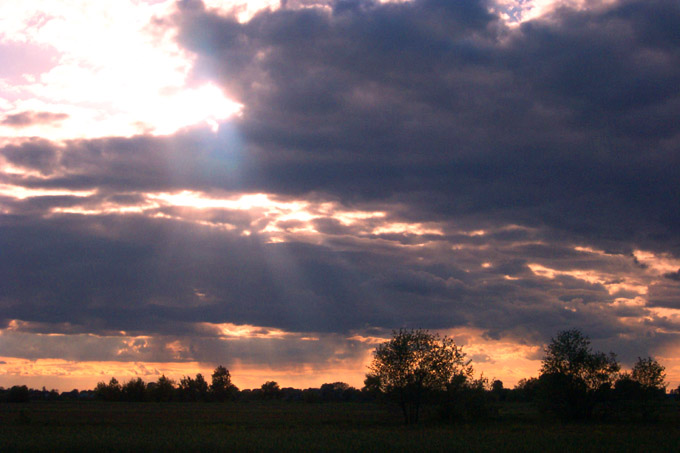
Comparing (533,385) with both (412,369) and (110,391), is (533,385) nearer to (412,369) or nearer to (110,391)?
(412,369)

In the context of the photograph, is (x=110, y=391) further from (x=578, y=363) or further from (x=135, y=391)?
(x=578, y=363)

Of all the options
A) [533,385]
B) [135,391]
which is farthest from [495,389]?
[135,391]

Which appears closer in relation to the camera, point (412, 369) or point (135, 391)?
point (412, 369)

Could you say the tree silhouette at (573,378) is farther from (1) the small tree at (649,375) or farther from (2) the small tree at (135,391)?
(2) the small tree at (135,391)

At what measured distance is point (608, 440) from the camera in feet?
161

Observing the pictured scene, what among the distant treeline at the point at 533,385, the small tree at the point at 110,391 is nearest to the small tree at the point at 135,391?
the small tree at the point at 110,391

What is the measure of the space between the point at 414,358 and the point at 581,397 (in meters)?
23.9

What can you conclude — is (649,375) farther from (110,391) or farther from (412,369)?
(110,391)

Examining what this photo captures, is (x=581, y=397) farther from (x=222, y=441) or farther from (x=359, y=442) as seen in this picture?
(x=222, y=441)

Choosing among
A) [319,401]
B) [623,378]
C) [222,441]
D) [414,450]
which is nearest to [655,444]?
[414,450]

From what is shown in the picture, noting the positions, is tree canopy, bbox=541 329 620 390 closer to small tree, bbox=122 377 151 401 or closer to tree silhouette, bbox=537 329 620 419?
tree silhouette, bbox=537 329 620 419

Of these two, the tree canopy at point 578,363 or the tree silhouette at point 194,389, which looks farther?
the tree silhouette at point 194,389

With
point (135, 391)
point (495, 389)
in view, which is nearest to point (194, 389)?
point (135, 391)

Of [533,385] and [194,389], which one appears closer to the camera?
[533,385]
